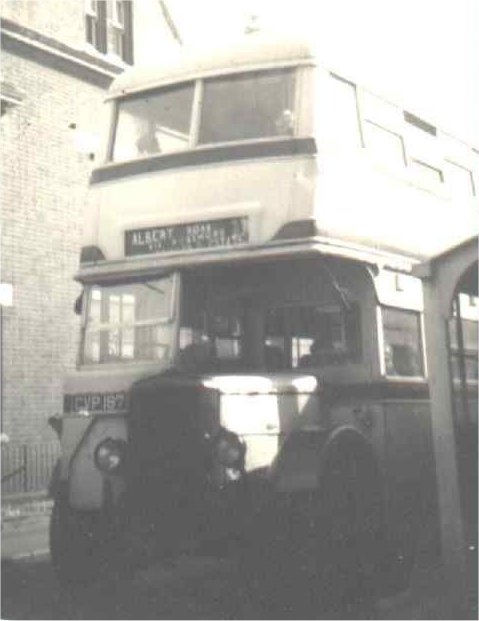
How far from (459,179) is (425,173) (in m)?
0.69

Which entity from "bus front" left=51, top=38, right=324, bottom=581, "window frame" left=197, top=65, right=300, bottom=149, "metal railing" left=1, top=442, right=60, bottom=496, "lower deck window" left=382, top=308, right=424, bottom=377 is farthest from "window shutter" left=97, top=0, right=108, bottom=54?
"lower deck window" left=382, top=308, right=424, bottom=377

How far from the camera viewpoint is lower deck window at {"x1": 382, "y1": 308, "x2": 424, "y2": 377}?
729 cm

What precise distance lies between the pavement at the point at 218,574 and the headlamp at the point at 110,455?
96cm

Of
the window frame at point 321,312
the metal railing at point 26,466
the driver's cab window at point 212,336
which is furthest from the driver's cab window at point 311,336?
the metal railing at point 26,466

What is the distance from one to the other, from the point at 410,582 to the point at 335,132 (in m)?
3.65

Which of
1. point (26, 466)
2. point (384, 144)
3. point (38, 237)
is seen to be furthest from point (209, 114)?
point (26, 466)

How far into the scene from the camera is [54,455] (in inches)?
517

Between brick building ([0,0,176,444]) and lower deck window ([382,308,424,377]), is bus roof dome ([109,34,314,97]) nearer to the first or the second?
lower deck window ([382,308,424,377])

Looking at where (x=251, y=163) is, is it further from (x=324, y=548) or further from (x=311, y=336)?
(x=324, y=548)

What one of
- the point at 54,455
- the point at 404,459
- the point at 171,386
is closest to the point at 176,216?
the point at 171,386

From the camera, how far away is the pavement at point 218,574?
6323 millimetres

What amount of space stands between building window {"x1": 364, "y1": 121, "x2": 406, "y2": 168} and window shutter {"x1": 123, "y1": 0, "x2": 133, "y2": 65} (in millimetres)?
8213

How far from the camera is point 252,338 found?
24.2ft

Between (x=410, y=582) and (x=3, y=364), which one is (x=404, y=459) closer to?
(x=410, y=582)
